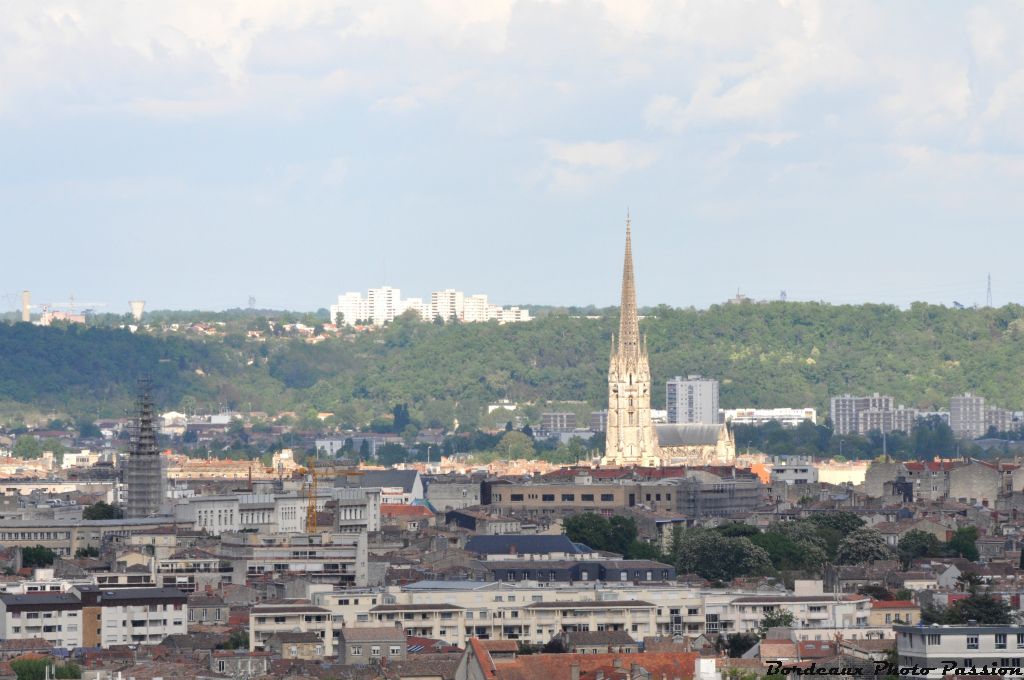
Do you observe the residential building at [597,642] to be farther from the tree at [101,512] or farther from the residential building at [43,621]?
the tree at [101,512]

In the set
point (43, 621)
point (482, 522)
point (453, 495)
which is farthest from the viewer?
point (453, 495)

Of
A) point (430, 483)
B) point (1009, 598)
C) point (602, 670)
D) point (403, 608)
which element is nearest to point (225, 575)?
point (403, 608)

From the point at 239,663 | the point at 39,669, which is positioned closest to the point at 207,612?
the point at 239,663

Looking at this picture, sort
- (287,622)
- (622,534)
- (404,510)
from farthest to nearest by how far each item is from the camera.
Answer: (404,510) → (622,534) → (287,622)

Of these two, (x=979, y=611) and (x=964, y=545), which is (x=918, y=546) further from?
(x=979, y=611)

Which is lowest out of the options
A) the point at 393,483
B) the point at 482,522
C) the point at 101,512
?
the point at 482,522

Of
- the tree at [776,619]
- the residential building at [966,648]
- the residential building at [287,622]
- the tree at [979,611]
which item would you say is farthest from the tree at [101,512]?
the residential building at [966,648]

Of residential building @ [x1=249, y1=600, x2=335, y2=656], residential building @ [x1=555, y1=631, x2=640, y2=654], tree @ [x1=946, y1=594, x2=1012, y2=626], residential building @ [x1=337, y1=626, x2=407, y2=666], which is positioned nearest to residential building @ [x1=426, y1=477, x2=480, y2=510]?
tree @ [x1=946, y1=594, x2=1012, y2=626]
